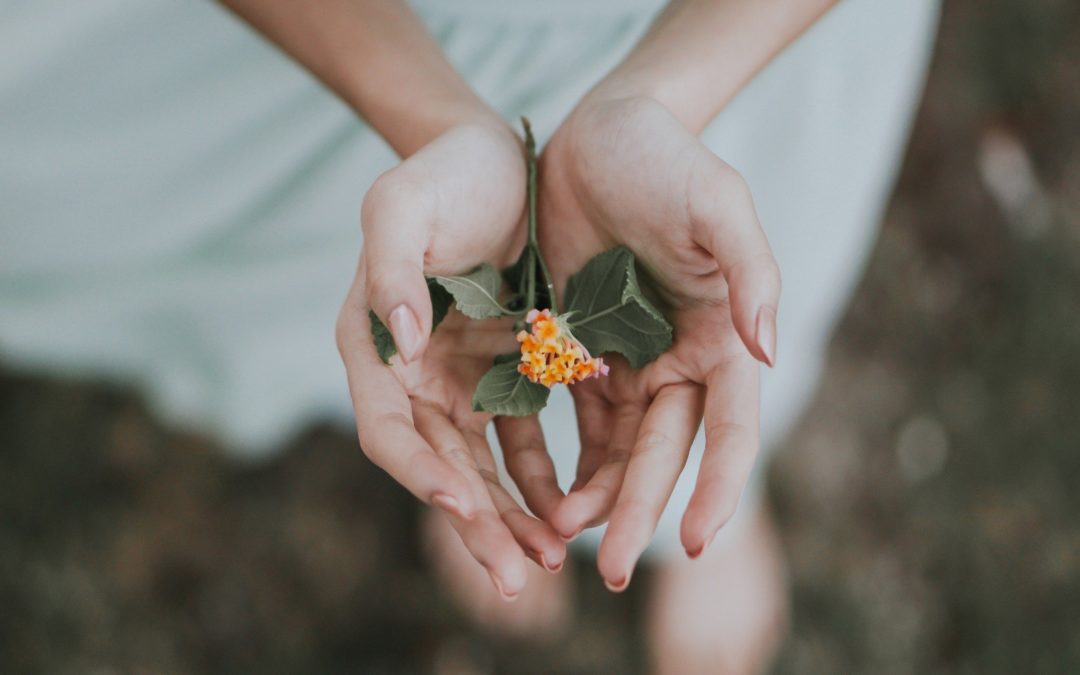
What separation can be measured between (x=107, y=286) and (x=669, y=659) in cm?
161

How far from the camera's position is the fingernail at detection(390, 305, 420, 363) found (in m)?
0.95

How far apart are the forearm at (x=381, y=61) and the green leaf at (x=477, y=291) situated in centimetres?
23

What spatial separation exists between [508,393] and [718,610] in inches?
55.7

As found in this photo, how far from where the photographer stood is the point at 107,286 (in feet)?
6.17

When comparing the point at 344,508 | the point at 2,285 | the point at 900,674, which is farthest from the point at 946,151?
the point at 2,285

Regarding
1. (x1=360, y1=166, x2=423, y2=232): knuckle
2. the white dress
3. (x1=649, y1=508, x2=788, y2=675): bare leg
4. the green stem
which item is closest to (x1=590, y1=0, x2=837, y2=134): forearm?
the green stem

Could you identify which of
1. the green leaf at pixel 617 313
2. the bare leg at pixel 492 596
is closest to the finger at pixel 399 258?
the green leaf at pixel 617 313

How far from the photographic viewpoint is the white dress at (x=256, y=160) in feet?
4.99

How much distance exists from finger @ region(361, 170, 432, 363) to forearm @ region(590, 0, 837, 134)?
0.38 meters

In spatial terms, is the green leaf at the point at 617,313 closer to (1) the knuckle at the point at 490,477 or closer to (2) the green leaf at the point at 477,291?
(2) the green leaf at the point at 477,291

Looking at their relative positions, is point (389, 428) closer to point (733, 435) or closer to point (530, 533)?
point (530, 533)

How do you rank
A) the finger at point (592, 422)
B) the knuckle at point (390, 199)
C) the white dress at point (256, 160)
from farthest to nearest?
the white dress at point (256, 160)
the finger at point (592, 422)
the knuckle at point (390, 199)

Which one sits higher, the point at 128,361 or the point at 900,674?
the point at 128,361

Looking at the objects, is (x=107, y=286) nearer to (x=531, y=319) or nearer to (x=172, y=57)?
(x=172, y=57)
